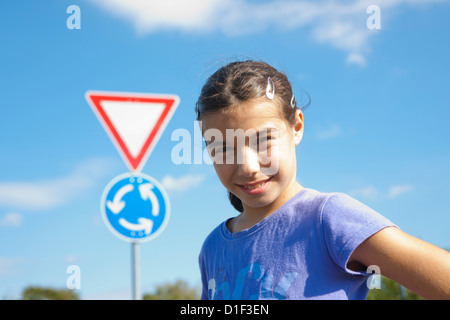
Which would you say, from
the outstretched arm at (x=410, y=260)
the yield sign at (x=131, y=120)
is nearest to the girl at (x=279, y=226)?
the outstretched arm at (x=410, y=260)

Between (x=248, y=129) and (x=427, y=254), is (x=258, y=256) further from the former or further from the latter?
(x=427, y=254)

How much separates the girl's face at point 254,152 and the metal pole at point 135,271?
8.46ft

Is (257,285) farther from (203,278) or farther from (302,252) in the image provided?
(203,278)

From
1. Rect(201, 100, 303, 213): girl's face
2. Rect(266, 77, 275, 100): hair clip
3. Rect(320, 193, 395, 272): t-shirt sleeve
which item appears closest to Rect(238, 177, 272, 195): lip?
Rect(201, 100, 303, 213): girl's face

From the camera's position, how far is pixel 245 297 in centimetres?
177

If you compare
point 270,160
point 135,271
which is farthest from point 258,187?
point 135,271

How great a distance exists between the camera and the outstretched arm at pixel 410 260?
1449 millimetres

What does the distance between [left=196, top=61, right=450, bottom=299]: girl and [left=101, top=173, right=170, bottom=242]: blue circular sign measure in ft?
7.11

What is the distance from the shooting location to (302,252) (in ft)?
5.64

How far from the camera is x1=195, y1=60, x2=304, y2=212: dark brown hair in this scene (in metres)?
1.90

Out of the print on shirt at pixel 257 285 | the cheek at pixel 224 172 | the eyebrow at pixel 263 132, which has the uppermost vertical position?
the eyebrow at pixel 263 132

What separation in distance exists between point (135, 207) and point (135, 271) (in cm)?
59

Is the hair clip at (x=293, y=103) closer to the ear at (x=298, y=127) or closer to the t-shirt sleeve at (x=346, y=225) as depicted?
→ the ear at (x=298, y=127)
